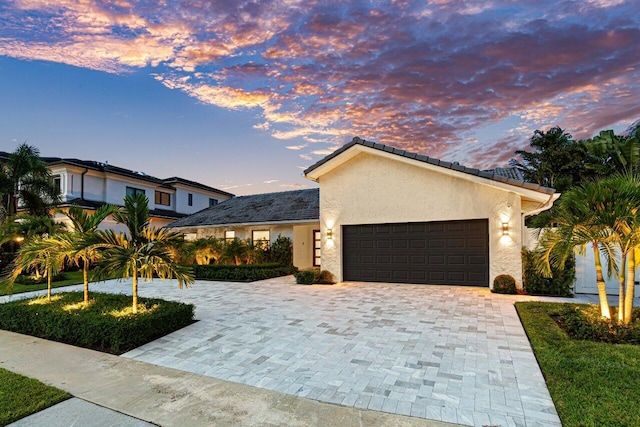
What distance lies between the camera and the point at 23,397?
12.1 feet

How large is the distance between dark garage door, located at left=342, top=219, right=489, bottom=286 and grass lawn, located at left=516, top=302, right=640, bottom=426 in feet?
16.7

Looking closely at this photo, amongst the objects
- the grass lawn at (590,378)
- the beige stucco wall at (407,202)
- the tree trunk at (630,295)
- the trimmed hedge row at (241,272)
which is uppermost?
the beige stucco wall at (407,202)

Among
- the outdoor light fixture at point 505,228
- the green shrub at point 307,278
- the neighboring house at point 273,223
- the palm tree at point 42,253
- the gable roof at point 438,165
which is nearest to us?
the palm tree at point 42,253

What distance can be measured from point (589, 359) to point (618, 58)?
1187 cm

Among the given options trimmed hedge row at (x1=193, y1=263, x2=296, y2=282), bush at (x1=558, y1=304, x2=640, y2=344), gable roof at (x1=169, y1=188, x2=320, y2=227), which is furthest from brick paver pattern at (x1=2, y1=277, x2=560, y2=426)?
gable roof at (x1=169, y1=188, x2=320, y2=227)

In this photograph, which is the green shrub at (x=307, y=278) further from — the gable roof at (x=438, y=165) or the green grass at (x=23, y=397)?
the green grass at (x=23, y=397)

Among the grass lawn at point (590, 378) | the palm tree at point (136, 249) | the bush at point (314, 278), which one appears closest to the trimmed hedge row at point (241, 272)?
the bush at point (314, 278)

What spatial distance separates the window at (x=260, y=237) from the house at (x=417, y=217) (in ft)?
16.3

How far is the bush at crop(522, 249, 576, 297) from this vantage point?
941 centimetres

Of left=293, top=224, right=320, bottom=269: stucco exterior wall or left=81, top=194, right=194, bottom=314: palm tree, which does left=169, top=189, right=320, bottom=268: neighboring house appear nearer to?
left=293, top=224, right=320, bottom=269: stucco exterior wall

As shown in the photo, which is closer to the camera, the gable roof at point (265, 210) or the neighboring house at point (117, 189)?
the gable roof at point (265, 210)

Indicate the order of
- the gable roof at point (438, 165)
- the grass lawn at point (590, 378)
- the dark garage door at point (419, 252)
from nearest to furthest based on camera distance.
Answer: the grass lawn at point (590, 378) → the gable roof at point (438, 165) → the dark garage door at point (419, 252)

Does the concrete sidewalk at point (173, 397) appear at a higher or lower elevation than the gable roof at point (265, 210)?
lower

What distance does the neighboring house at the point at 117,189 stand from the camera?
2045 cm
